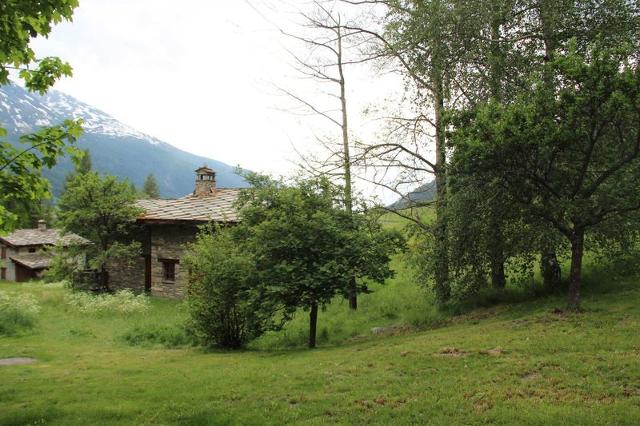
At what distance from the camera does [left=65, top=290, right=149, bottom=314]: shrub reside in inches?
896

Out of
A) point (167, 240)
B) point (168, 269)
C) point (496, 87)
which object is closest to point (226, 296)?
point (496, 87)

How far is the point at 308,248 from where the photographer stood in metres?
13.1

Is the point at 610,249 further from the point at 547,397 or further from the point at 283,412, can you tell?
the point at 283,412

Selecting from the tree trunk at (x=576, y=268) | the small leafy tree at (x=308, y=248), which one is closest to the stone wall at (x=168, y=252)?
the small leafy tree at (x=308, y=248)

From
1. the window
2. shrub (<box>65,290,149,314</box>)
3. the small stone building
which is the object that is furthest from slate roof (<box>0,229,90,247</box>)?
the window

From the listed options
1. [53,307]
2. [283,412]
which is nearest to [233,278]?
[283,412]

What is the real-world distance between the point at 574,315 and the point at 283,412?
8.14 metres

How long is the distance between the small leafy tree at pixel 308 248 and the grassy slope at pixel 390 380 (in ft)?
5.46

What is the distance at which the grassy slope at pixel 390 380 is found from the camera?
6.95 meters

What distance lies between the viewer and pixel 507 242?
13.4m

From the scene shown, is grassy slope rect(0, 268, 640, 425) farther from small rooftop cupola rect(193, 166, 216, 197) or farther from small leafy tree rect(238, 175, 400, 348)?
small rooftop cupola rect(193, 166, 216, 197)

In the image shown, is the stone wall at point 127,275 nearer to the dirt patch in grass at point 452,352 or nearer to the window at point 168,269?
the window at point 168,269

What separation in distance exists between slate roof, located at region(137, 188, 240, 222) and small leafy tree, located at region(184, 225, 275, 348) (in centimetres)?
897

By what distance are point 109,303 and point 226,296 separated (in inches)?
486
